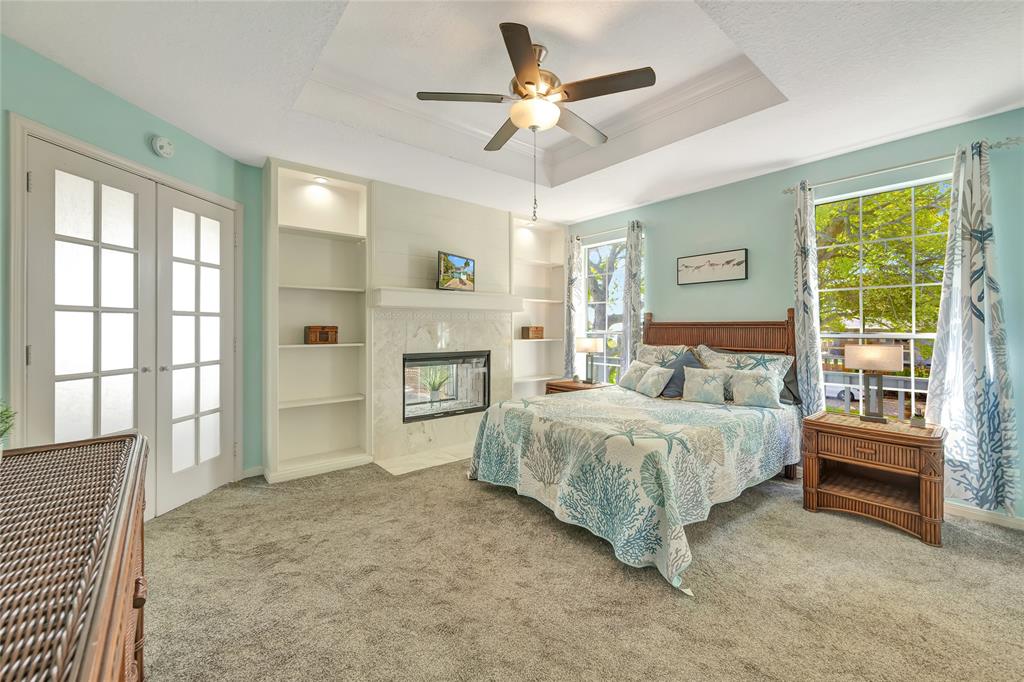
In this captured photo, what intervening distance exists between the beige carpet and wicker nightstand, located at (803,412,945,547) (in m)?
0.11

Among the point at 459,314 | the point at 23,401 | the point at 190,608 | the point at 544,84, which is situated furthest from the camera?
the point at 459,314

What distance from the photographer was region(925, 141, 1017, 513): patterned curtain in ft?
8.71

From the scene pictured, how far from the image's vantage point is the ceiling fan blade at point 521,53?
1.90 metres

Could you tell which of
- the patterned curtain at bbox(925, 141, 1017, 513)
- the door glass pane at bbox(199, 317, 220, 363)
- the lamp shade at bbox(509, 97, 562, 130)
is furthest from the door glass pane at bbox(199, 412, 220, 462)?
the patterned curtain at bbox(925, 141, 1017, 513)

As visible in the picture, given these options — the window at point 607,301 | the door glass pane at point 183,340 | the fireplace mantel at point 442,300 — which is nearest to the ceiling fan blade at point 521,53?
the fireplace mantel at point 442,300

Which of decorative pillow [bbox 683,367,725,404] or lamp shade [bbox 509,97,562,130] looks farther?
decorative pillow [bbox 683,367,725,404]

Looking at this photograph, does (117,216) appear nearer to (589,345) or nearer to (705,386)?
(589,345)

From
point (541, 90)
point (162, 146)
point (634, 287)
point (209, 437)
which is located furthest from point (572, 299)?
point (162, 146)

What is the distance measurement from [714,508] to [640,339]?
211cm

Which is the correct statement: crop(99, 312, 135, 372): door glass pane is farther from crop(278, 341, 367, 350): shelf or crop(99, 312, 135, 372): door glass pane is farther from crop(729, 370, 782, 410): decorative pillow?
crop(729, 370, 782, 410): decorative pillow

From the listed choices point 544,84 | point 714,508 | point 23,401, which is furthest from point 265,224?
point 714,508

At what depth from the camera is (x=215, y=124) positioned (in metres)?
2.94

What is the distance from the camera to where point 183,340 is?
310 cm

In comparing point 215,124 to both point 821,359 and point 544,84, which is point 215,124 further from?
point 821,359
